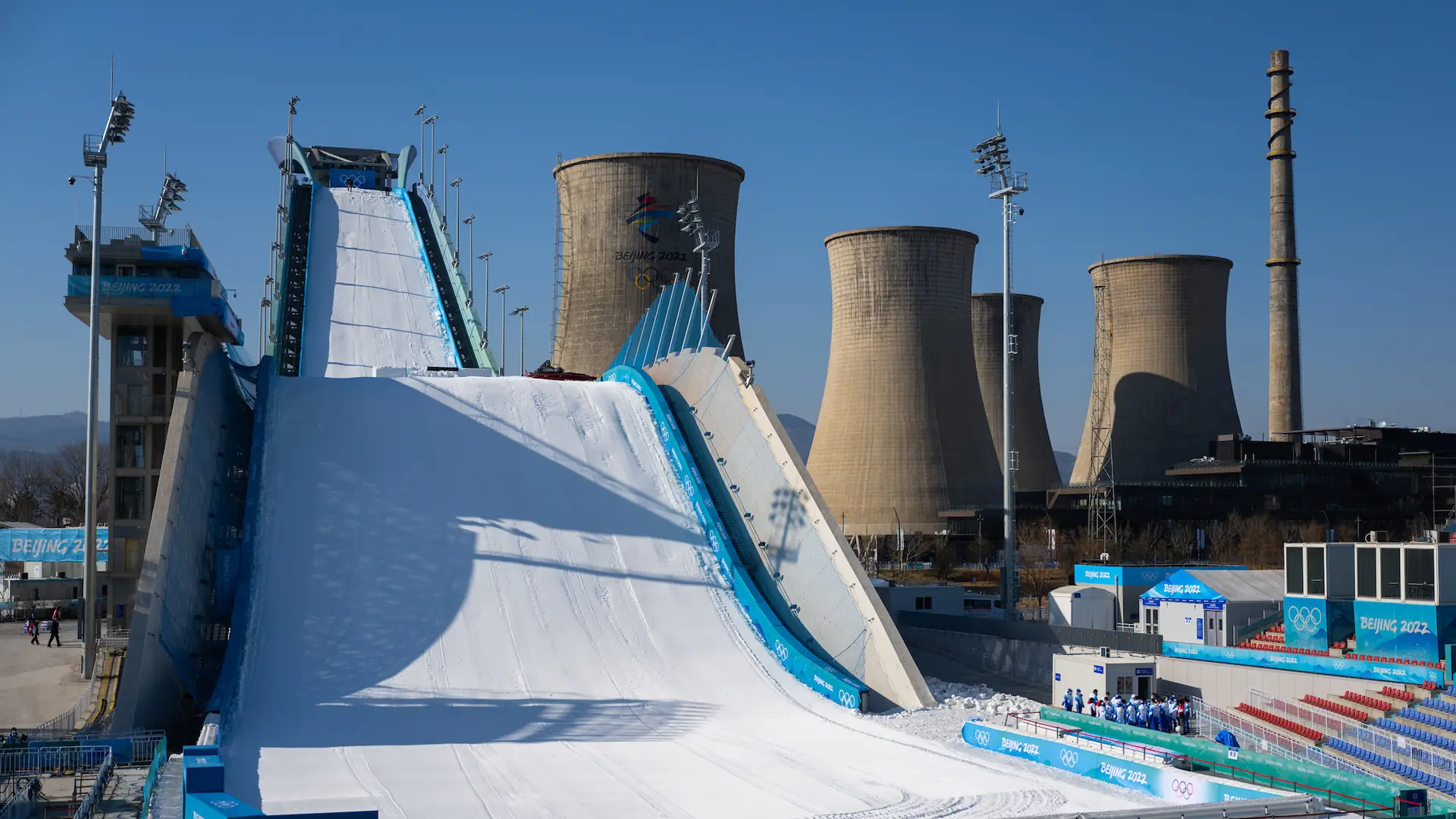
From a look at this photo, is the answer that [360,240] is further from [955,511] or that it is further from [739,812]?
[739,812]

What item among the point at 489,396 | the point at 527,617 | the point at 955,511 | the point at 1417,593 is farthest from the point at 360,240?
the point at 1417,593

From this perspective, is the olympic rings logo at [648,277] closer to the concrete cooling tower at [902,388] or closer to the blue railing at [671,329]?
the concrete cooling tower at [902,388]

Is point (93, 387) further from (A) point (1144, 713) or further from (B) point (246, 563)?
(A) point (1144, 713)

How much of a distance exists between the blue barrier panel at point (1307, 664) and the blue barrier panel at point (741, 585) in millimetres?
5479

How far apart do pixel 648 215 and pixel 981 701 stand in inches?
1087

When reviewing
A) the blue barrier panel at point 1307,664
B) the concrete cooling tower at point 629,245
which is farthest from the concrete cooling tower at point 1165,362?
the blue barrier panel at point 1307,664

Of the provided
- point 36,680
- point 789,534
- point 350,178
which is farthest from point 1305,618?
point 350,178

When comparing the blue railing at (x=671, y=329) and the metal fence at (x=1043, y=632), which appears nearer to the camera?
the metal fence at (x=1043, y=632)

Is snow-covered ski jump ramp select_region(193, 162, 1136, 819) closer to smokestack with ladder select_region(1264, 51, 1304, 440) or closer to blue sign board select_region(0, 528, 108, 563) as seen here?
blue sign board select_region(0, 528, 108, 563)

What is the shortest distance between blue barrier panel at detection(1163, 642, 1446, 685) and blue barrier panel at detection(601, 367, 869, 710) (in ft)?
18.0

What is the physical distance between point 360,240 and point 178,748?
27.5m

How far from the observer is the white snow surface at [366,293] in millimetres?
33438

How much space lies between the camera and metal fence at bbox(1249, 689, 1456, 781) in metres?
15.2

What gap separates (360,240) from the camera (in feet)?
139
